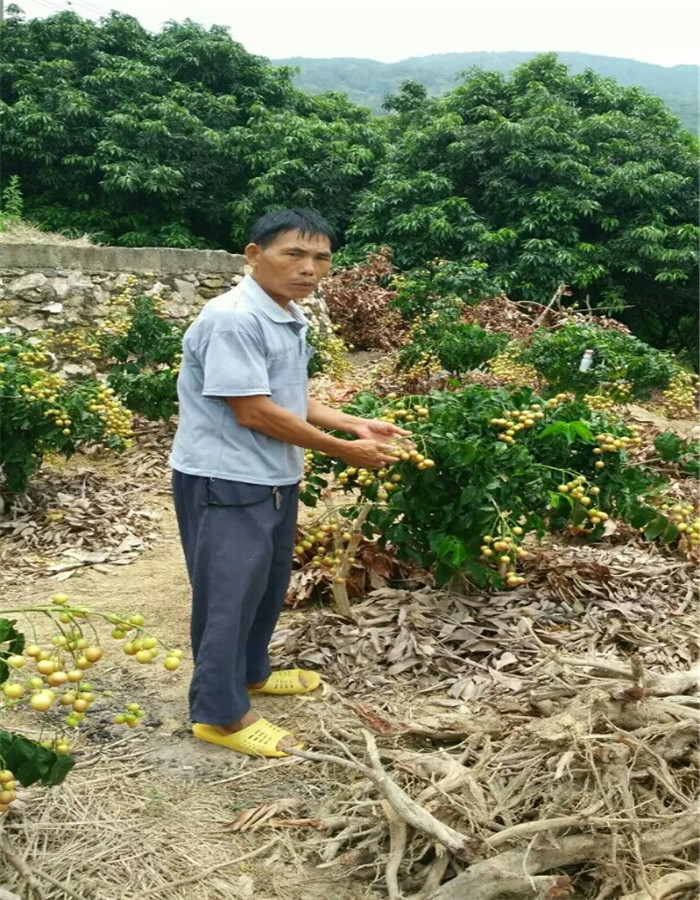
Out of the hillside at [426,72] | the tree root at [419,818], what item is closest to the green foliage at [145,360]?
the tree root at [419,818]

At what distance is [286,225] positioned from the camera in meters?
2.74

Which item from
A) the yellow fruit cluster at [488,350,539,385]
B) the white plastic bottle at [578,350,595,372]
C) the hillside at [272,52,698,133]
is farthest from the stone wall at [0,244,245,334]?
the hillside at [272,52,698,133]

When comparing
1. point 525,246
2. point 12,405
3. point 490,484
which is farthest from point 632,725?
point 525,246

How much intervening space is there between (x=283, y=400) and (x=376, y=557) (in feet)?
4.77

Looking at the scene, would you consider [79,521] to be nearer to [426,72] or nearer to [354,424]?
[354,424]

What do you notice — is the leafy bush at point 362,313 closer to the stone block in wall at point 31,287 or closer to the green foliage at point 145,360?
the green foliage at point 145,360

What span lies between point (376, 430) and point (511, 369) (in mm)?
4669

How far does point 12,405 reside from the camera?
4.89m

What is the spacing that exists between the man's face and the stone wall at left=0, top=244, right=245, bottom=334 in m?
5.13

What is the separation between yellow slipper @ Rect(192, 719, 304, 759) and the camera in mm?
2826

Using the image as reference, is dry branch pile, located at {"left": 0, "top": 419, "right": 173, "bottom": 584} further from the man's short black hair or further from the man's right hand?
the man's short black hair

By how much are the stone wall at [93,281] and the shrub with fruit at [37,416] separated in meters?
2.24

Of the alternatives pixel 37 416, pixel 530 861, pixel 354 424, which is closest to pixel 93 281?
pixel 37 416

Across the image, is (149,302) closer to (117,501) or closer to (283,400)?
(117,501)
